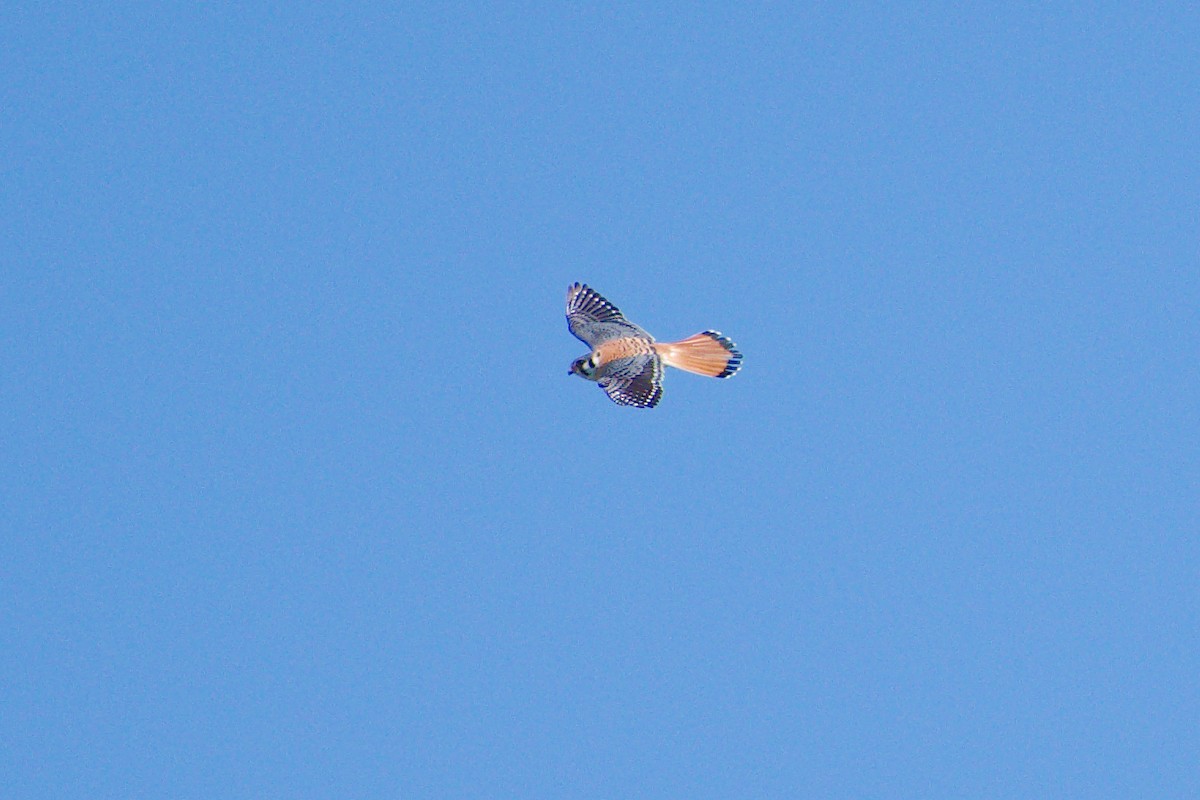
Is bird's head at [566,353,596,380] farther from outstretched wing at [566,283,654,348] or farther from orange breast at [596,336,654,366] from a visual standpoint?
outstretched wing at [566,283,654,348]

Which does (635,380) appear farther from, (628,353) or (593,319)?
(593,319)

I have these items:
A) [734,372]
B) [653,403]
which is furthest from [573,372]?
[734,372]

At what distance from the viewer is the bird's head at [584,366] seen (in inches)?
715

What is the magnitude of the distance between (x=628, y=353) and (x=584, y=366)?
68cm

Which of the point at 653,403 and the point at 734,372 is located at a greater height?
the point at 734,372

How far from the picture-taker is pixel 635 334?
19.4 metres

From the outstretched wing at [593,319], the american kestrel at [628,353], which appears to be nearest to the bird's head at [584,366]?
the american kestrel at [628,353]

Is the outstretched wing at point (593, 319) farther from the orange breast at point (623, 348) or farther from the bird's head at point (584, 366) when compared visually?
the bird's head at point (584, 366)

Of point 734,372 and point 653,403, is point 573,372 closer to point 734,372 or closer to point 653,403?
point 653,403

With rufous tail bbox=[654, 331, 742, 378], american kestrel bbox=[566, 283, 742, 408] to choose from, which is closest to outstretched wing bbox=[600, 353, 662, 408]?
american kestrel bbox=[566, 283, 742, 408]

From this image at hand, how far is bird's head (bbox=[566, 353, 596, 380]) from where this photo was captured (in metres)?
18.2

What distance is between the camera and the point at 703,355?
63.8 ft

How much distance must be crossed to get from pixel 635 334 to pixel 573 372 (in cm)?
138

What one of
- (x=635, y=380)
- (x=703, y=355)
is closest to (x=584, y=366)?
(x=635, y=380)
